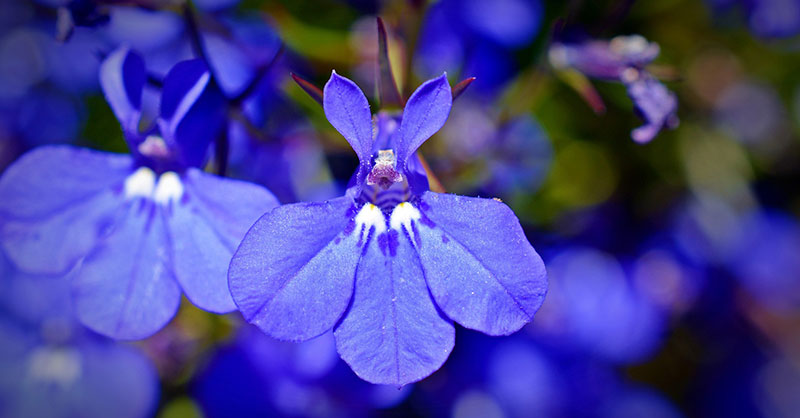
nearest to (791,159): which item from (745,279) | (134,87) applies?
(745,279)

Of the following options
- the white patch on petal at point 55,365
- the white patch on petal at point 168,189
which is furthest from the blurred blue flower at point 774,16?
the white patch on petal at point 55,365

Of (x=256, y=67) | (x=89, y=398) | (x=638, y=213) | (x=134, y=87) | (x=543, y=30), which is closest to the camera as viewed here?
(x=134, y=87)

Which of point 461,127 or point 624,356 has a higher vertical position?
point 461,127

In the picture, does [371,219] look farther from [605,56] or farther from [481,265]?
[605,56]

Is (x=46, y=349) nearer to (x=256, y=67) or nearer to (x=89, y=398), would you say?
(x=89, y=398)

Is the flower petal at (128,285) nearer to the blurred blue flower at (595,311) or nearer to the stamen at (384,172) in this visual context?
the stamen at (384,172)

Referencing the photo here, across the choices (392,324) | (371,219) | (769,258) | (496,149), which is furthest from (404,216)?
(769,258)

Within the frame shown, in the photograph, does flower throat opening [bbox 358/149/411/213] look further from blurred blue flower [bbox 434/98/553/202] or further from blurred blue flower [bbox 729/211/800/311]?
blurred blue flower [bbox 729/211/800/311]

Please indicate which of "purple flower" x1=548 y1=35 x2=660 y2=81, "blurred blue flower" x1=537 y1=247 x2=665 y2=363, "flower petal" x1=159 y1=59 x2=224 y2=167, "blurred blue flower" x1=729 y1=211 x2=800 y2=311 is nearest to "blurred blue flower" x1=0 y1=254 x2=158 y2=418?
"flower petal" x1=159 y1=59 x2=224 y2=167
